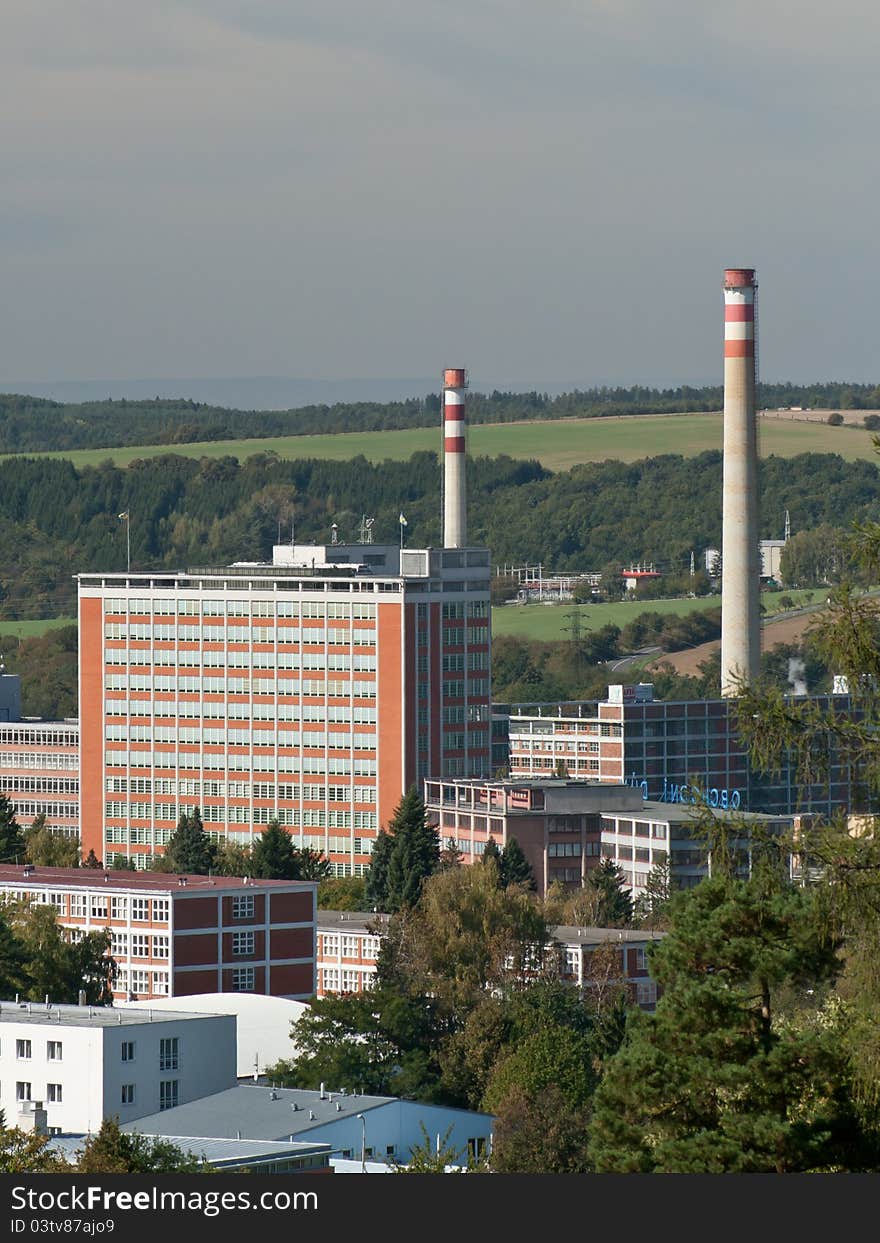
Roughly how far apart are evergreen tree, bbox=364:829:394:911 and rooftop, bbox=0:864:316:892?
848cm

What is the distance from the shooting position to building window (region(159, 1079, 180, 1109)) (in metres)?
91.4

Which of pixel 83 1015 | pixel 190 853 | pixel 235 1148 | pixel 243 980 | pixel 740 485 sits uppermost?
pixel 740 485

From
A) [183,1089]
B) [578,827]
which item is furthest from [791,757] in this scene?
[578,827]

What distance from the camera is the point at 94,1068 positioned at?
8988 centimetres

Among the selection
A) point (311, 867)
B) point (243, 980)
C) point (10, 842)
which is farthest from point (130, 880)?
point (10, 842)

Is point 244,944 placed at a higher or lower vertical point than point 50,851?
lower

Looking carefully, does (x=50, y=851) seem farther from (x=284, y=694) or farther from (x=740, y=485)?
(x=740, y=485)

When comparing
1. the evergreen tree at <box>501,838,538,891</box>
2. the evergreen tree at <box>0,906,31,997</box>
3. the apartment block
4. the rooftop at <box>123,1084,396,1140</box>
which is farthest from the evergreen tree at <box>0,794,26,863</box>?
the rooftop at <box>123,1084,396,1140</box>

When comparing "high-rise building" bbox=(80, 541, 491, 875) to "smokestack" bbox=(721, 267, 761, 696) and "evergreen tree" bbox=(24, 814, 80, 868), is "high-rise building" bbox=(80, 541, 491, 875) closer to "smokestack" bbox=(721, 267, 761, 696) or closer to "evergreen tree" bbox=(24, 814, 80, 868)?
"smokestack" bbox=(721, 267, 761, 696)

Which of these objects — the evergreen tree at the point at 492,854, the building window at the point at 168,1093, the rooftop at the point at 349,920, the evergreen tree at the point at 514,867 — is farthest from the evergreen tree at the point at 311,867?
the building window at the point at 168,1093

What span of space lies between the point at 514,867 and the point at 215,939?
2655 centimetres

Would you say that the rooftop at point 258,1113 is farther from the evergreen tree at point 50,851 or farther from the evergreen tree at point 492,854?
the evergreen tree at point 50,851

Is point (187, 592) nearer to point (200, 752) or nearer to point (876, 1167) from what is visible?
point (200, 752)

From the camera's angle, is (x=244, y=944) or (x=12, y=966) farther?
(x=244, y=944)
